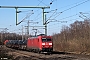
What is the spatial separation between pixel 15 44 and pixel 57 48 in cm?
1711

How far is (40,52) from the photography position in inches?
1623

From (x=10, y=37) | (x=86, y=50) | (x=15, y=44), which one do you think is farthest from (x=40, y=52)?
(x=10, y=37)

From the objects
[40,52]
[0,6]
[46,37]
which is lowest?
[40,52]

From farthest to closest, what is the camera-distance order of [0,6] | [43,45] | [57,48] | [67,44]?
[57,48] → [67,44] → [43,45] → [0,6]

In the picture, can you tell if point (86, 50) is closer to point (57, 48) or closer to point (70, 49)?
point (70, 49)

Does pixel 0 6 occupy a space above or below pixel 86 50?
above

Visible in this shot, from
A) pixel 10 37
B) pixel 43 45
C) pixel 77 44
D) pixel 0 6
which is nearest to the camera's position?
pixel 0 6

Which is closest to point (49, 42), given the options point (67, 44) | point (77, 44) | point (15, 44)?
point (77, 44)

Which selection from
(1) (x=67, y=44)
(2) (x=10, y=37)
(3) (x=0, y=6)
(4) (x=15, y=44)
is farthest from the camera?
(2) (x=10, y=37)

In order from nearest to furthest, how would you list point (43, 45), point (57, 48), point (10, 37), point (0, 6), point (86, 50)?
1. point (0, 6)
2. point (43, 45)
3. point (86, 50)
4. point (57, 48)
5. point (10, 37)

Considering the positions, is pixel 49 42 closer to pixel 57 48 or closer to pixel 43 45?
pixel 43 45

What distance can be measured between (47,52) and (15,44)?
33727mm

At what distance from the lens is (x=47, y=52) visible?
40.2 m

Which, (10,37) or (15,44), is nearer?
(15,44)
